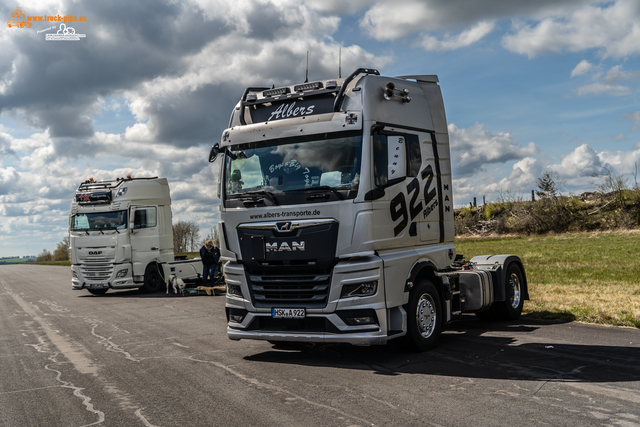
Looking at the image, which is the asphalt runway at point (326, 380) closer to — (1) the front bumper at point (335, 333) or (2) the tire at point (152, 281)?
(1) the front bumper at point (335, 333)

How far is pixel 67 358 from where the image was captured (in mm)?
8164

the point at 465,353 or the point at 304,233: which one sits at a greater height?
the point at 304,233

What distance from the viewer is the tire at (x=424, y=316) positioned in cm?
730

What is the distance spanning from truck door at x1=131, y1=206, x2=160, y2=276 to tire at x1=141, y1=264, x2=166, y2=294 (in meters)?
0.31

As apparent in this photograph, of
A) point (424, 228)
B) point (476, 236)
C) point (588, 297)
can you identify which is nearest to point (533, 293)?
point (588, 297)

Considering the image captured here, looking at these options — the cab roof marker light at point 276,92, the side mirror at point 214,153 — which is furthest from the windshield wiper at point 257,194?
the cab roof marker light at point 276,92

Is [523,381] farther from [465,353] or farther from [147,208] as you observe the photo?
[147,208]

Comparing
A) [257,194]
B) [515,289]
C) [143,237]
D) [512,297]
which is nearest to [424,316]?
[257,194]

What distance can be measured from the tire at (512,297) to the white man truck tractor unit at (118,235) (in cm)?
1231

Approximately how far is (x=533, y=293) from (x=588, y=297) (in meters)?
1.65

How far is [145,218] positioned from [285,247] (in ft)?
44.3

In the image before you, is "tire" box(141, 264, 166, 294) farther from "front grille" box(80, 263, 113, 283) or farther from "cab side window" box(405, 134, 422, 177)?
"cab side window" box(405, 134, 422, 177)

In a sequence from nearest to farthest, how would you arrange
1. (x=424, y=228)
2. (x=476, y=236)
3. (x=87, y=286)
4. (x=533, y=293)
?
1. (x=424, y=228)
2. (x=533, y=293)
3. (x=87, y=286)
4. (x=476, y=236)

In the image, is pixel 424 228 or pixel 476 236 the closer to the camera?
pixel 424 228
